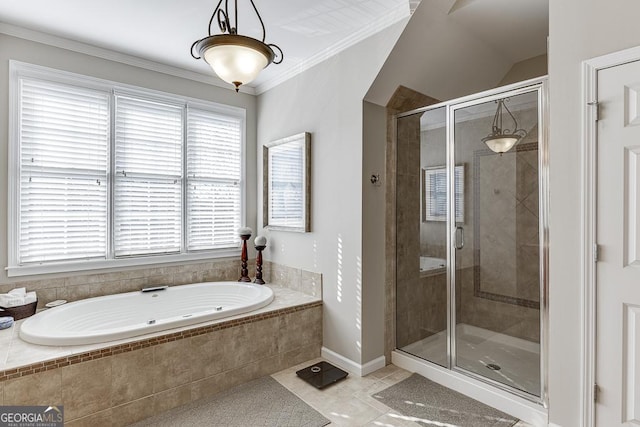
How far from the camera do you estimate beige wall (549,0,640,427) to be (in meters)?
1.95

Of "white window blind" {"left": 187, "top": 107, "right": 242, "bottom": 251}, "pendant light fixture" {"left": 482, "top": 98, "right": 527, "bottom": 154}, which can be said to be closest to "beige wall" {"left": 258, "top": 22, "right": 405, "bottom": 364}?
"white window blind" {"left": 187, "top": 107, "right": 242, "bottom": 251}

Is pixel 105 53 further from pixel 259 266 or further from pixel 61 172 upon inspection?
pixel 259 266

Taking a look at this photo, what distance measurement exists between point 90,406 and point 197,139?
2.53m

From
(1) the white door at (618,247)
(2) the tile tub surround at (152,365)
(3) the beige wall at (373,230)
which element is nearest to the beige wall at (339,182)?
(3) the beige wall at (373,230)

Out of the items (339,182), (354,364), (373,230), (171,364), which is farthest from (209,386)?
(339,182)

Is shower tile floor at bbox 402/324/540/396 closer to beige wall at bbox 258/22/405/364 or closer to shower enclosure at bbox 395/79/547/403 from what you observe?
shower enclosure at bbox 395/79/547/403

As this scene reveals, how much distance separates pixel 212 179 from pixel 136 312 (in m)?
1.49

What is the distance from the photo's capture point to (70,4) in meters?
2.52

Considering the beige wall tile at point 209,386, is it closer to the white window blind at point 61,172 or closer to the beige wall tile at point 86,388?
the beige wall tile at point 86,388

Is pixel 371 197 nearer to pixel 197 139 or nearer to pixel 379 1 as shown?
pixel 379 1

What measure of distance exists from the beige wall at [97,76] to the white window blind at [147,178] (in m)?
0.22

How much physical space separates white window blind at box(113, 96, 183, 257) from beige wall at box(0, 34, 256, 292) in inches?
8.5

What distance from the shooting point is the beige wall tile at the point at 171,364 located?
236 centimetres

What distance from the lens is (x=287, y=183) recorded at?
12.2ft
